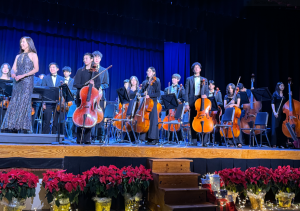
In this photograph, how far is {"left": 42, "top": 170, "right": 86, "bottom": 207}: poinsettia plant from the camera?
11.9 feet

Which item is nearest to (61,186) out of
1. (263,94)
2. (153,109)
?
(153,109)

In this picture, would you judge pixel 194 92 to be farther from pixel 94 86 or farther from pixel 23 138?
pixel 23 138

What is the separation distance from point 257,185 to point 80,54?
840 cm

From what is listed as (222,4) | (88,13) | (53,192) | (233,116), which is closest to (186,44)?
(222,4)

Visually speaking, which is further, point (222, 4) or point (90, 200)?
point (222, 4)

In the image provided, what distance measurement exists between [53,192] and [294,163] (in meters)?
4.35

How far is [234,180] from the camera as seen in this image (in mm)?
4469

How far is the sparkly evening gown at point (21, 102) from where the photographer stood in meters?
4.68

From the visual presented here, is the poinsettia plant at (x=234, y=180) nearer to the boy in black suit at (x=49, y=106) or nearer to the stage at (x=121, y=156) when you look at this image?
the stage at (x=121, y=156)

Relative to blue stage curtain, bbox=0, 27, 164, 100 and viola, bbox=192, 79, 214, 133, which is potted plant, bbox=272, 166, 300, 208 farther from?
blue stage curtain, bbox=0, 27, 164, 100

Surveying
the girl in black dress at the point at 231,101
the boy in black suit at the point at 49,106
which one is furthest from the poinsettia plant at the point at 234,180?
the boy in black suit at the point at 49,106

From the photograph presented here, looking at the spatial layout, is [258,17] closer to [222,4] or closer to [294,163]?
[222,4]

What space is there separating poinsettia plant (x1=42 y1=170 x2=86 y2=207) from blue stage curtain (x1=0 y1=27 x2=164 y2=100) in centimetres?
745

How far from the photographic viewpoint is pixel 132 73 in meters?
11.8
